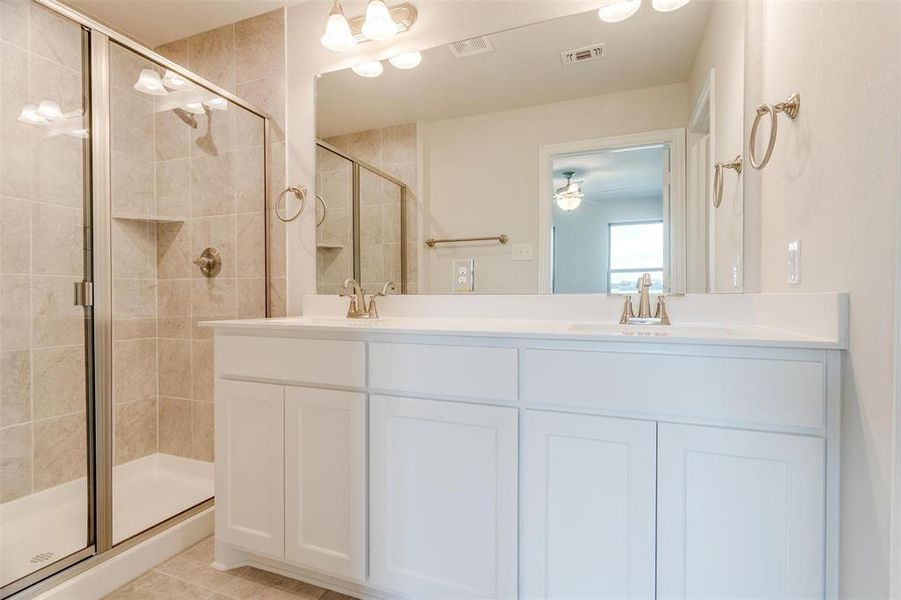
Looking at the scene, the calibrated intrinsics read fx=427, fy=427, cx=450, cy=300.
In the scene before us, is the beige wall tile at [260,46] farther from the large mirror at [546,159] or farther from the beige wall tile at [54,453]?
the beige wall tile at [54,453]

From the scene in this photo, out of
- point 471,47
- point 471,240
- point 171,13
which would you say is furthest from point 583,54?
point 171,13

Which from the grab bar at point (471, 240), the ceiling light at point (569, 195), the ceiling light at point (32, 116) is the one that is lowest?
the grab bar at point (471, 240)

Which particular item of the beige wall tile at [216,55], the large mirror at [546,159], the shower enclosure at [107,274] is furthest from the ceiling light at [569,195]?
the beige wall tile at [216,55]

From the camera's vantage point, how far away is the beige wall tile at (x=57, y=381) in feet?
5.49

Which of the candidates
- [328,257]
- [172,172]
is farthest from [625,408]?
[172,172]

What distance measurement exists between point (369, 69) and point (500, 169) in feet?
2.55

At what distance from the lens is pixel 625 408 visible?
103cm

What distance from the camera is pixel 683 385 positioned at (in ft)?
3.22

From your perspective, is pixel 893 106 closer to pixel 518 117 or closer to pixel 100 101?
pixel 518 117

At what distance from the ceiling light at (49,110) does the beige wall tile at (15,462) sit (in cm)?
129

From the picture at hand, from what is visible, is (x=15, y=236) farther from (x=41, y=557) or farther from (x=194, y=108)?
(x=41, y=557)

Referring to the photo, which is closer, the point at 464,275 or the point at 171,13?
the point at 464,275

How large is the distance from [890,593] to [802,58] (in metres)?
1.15

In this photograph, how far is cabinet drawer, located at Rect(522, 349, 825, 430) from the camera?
90 cm
